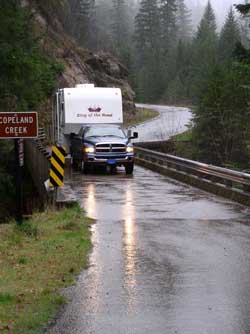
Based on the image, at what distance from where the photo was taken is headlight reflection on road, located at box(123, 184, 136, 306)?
8.61 metres

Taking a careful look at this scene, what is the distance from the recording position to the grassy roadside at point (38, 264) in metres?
7.12

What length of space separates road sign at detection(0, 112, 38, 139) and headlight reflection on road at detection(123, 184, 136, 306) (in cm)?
266

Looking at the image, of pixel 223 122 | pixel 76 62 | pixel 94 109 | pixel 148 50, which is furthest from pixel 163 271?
pixel 148 50

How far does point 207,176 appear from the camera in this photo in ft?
69.7

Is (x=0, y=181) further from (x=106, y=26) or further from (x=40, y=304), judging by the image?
(x=106, y=26)

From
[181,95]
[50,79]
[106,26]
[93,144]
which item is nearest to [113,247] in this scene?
[93,144]

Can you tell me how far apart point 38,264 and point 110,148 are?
15658 millimetres

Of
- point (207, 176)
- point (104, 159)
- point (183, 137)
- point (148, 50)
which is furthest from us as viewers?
point (148, 50)

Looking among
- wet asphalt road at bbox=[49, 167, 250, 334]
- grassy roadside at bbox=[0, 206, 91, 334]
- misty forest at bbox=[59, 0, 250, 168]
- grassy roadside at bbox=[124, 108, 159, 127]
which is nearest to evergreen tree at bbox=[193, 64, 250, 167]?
misty forest at bbox=[59, 0, 250, 168]

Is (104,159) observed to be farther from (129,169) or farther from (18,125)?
(18,125)

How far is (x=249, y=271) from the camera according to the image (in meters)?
9.54

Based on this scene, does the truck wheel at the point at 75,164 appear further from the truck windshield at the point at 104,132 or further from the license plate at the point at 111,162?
the license plate at the point at 111,162

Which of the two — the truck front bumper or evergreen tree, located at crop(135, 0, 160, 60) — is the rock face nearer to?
the truck front bumper

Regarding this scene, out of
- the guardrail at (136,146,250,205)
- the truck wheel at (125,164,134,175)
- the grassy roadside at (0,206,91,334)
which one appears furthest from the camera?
the truck wheel at (125,164,134,175)
